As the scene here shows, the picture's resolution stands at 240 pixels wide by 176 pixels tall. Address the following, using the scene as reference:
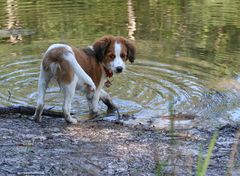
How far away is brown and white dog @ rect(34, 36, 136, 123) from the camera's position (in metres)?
6.70

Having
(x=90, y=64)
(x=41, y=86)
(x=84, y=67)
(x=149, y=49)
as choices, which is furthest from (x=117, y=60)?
(x=149, y=49)

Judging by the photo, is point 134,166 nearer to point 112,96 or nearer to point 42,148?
point 42,148

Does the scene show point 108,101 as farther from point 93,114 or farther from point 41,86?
point 41,86

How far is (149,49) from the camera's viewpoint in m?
13.2

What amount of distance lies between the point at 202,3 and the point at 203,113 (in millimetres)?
13889

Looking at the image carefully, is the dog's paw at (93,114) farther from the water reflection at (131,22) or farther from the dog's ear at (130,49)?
the water reflection at (131,22)

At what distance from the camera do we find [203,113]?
845 cm

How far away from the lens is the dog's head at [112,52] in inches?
297

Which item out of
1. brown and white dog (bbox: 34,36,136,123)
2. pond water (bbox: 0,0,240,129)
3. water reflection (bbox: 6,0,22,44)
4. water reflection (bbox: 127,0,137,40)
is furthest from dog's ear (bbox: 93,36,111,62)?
water reflection (bbox: 127,0,137,40)

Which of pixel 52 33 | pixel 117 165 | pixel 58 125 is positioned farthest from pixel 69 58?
pixel 52 33

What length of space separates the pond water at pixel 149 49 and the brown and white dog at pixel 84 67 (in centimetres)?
93

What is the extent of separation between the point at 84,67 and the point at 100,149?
2.06 m

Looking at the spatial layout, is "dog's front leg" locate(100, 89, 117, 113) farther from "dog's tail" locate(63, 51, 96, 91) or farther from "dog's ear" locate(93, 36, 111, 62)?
"dog's tail" locate(63, 51, 96, 91)

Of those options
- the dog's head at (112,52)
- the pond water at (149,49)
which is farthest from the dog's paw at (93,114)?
the dog's head at (112,52)
